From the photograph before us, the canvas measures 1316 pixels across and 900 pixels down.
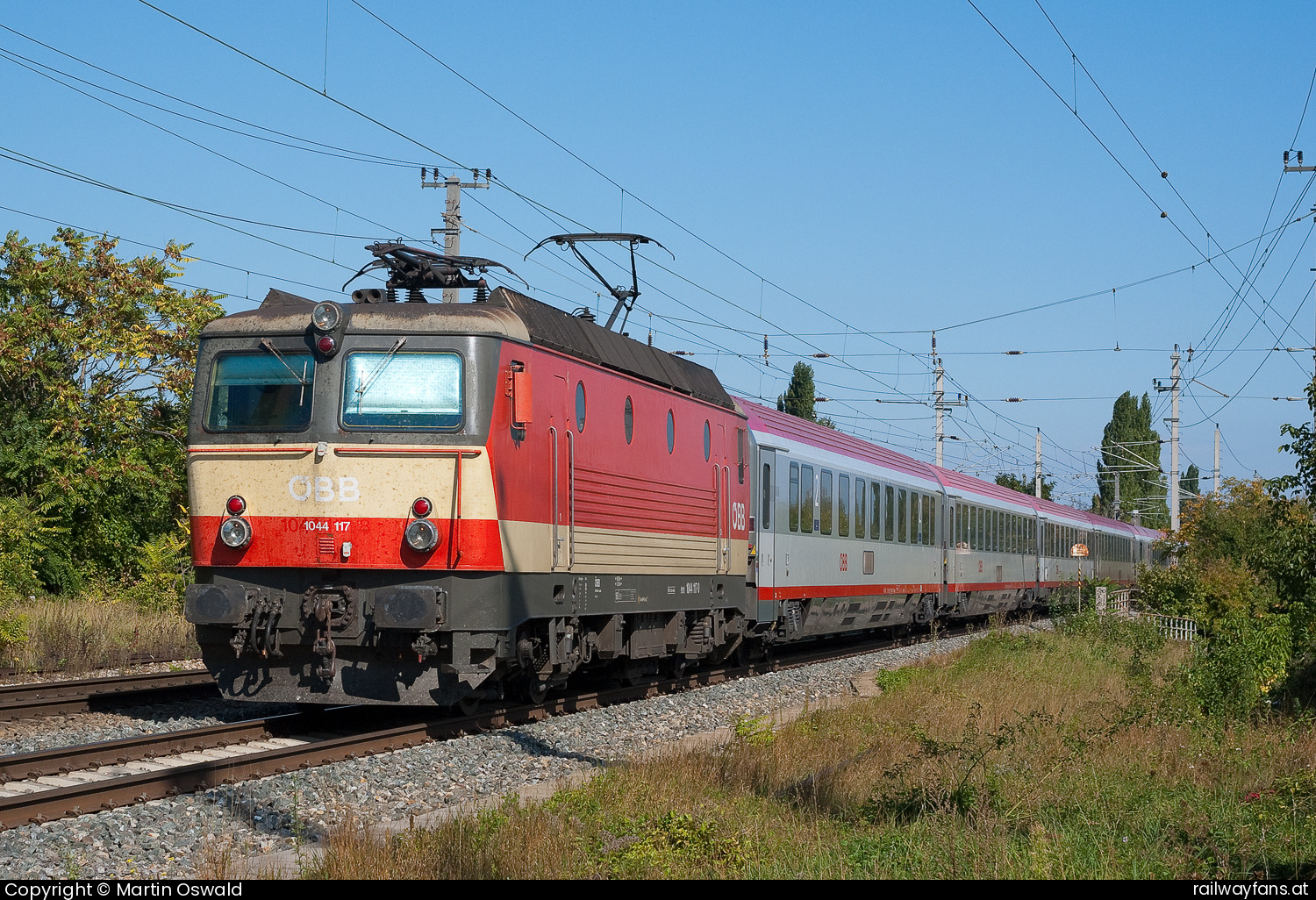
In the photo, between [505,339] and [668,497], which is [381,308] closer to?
[505,339]

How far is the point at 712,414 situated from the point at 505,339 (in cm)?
564

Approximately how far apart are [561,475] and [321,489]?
2225mm

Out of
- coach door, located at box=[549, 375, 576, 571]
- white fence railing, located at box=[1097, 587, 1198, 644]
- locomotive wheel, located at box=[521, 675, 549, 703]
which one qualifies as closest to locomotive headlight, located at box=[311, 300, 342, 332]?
coach door, located at box=[549, 375, 576, 571]

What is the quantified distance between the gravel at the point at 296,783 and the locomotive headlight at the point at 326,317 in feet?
11.5

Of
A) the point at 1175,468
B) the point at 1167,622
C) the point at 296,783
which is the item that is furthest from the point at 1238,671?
the point at 1175,468

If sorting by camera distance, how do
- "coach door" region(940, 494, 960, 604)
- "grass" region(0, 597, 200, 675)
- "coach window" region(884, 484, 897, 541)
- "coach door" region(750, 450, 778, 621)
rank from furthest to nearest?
"coach door" region(940, 494, 960, 604) < "coach window" region(884, 484, 897, 541) < "coach door" region(750, 450, 778, 621) < "grass" region(0, 597, 200, 675)

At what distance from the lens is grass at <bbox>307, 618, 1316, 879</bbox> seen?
6.44 metres

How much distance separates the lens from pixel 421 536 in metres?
10.5

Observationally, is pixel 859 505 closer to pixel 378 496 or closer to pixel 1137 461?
pixel 378 496

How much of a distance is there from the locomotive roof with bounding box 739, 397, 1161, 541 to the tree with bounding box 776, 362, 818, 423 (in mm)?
25714

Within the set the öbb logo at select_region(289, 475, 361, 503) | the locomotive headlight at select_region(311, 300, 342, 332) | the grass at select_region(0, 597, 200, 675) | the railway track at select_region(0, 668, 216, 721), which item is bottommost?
the railway track at select_region(0, 668, 216, 721)

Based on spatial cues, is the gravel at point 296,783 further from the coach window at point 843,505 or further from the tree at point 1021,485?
the tree at point 1021,485

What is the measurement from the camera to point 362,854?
634cm

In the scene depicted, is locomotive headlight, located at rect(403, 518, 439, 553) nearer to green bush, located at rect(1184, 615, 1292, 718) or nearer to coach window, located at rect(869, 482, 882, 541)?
green bush, located at rect(1184, 615, 1292, 718)
